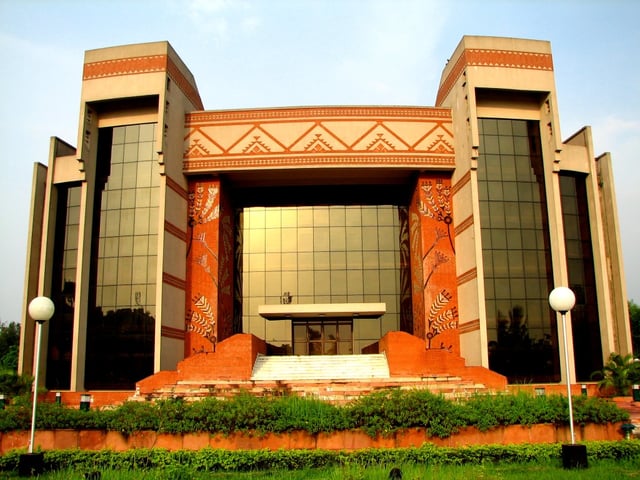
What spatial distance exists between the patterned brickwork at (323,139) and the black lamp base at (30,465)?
15896 millimetres

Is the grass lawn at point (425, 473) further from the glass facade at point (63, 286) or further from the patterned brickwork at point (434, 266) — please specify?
the glass facade at point (63, 286)

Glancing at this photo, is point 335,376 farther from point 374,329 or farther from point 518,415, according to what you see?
point 518,415

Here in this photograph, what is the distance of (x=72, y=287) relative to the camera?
24.4 m

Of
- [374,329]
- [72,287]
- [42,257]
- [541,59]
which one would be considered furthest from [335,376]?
[541,59]

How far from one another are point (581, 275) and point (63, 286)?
21344 mm

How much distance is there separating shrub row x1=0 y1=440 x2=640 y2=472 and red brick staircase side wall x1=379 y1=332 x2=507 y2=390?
31.5 feet

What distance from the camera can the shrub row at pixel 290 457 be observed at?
9.96 metres

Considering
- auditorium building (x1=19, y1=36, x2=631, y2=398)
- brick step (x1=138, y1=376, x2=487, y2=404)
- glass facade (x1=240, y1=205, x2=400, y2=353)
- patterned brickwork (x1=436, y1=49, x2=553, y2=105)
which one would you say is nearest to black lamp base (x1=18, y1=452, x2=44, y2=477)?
brick step (x1=138, y1=376, x2=487, y2=404)

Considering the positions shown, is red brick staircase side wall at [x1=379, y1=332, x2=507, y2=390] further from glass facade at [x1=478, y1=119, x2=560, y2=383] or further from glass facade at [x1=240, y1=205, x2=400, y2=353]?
glass facade at [x1=240, y1=205, x2=400, y2=353]

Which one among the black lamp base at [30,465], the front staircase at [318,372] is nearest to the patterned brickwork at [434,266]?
the front staircase at [318,372]

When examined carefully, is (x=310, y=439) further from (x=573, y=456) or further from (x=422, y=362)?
(x=422, y=362)

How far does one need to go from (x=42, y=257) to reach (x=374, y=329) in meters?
14.5

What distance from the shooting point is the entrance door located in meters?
26.3

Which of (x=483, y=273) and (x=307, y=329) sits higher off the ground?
(x=483, y=273)
